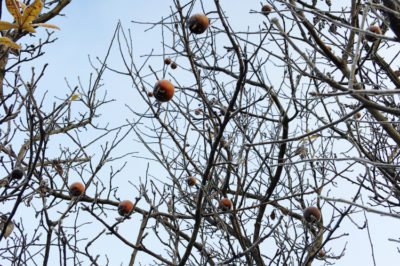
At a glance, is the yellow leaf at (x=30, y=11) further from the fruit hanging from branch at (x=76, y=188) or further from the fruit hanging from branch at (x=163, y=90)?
the fruit hanging from branch at (x=76, y=188)

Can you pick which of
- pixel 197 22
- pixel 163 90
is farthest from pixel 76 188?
pixel 197 22

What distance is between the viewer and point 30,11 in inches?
51.4

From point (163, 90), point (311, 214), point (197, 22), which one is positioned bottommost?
point (311, 214)

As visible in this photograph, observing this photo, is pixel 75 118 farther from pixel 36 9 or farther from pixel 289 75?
pixel 36 9

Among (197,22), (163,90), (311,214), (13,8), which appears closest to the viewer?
(13,8)

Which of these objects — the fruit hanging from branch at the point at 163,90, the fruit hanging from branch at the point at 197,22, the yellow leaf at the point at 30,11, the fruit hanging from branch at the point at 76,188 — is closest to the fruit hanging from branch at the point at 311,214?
the fruit hanging from branch at the point at 163,90

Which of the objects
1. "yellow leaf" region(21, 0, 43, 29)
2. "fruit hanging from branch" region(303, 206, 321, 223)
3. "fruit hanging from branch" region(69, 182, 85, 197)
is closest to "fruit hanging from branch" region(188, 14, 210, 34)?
"yellow leaf" region(21, 0, 43, 29)

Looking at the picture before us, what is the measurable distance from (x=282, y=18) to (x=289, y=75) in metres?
0.80

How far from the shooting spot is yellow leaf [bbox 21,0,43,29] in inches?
50.3

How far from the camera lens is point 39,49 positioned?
13.0ft

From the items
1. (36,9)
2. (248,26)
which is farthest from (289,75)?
(36,9)

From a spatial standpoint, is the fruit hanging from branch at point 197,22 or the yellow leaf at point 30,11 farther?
the fruit hanging from branch at point 197,22

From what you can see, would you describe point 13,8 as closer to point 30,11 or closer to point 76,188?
point 30,11

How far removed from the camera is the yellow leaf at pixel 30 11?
4.19 feet
